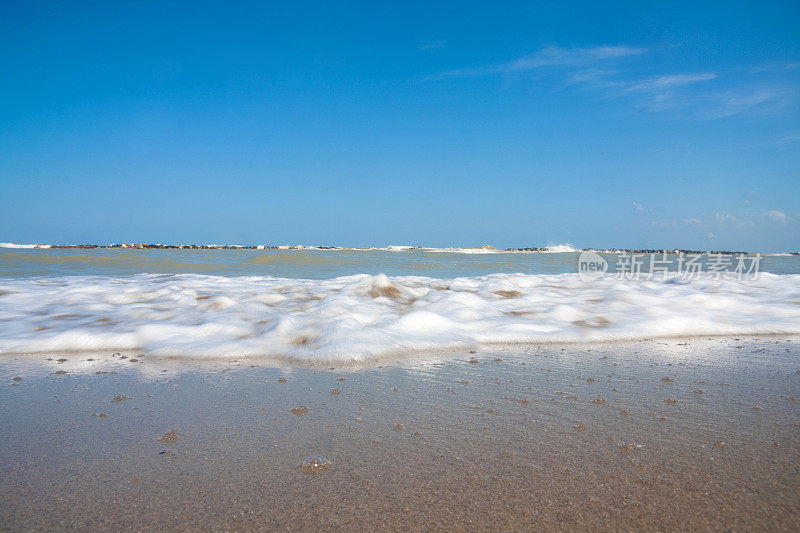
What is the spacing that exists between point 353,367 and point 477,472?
55.8 inches

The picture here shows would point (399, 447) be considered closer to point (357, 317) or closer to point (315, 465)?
point (315, 465)

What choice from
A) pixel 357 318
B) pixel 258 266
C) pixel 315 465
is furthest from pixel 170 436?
Result: pixel 258 266

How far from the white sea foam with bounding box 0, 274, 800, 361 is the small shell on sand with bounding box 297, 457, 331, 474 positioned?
1362 mm

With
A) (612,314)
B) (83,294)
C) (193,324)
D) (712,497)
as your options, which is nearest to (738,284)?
(612,314)

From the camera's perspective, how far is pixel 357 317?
3998 mm

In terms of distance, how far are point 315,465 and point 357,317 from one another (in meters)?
2.44

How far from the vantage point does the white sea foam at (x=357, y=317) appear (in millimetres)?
3316

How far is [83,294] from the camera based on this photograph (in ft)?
17.7

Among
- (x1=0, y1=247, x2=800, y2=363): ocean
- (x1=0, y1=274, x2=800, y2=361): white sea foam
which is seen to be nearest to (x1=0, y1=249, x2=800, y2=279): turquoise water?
(x1=0, y1=247, x2=800, y2=363): ocean

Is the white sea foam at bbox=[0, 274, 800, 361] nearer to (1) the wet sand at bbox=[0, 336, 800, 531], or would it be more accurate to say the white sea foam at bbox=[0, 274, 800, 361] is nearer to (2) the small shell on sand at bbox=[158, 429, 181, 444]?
(1) the wet sand at bbox=[0, 336, 800, 531]

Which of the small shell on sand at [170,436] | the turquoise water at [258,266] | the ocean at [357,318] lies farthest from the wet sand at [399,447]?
the turquoise water at [258,266]

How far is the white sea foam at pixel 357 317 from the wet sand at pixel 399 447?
478mm

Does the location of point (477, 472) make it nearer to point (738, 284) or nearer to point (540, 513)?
point (540, 513)

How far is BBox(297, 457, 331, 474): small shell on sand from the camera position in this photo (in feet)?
5.05
